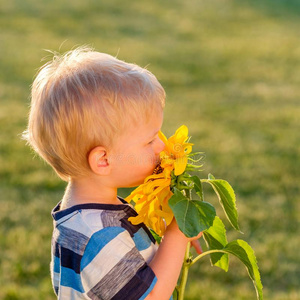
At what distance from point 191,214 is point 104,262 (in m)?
0.31

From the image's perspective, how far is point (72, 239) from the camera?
72.3 inches

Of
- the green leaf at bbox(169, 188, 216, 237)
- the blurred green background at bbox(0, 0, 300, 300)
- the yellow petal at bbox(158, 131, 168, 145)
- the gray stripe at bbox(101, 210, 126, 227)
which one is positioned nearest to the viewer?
the green leaf at bbox(169, 188, 216, 237)

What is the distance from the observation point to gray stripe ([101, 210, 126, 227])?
73.8 inches

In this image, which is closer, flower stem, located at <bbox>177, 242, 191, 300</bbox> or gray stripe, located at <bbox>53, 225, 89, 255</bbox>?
gray stripe, located at <bbox>53, 225, 89, 255</bbox>

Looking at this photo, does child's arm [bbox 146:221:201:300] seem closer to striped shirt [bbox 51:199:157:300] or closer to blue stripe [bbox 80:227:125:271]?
striped shirt [bbox 51:199:157:300]

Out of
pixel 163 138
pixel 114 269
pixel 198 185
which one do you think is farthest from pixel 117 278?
pixel 163 138

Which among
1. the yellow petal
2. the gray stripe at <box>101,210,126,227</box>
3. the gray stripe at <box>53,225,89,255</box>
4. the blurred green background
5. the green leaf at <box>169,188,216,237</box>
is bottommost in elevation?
the blurred green background

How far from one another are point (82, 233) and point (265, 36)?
33.6ft

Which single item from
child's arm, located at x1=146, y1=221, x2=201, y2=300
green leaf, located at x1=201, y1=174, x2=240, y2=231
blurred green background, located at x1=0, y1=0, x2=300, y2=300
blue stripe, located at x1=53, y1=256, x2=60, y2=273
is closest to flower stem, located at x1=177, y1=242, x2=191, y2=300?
child's arm, located at x1=146, y1=221, x2=201, y2=300

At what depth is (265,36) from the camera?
37.6 ft

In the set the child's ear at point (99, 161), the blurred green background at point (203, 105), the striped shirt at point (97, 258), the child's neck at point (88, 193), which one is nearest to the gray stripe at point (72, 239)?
the striped shirt at point (97, 258)

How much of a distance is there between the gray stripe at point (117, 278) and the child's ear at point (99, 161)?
0.91 feet

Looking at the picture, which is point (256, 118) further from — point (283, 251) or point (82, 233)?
point (82, 233)

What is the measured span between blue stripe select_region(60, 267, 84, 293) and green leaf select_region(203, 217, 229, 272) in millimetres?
486
